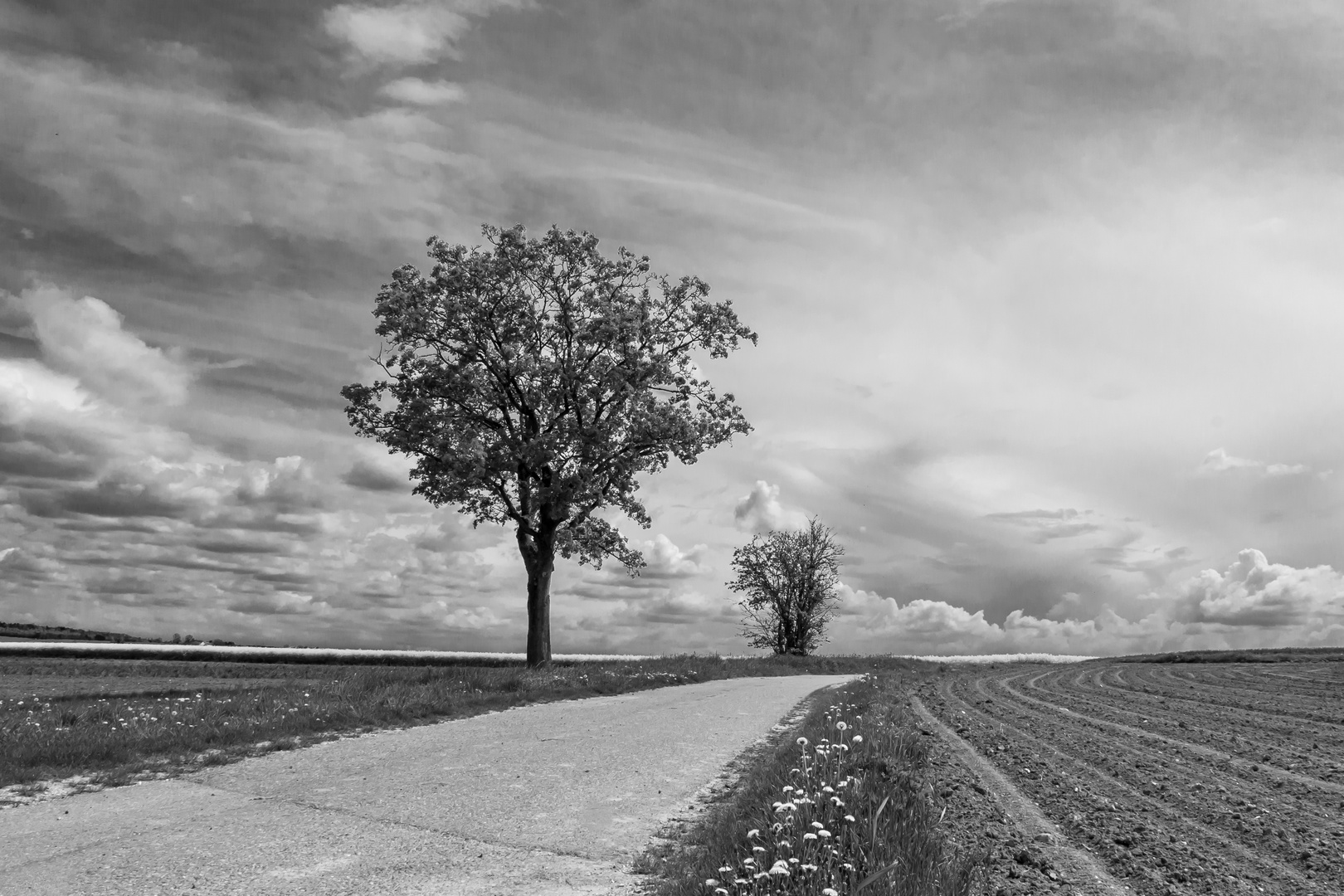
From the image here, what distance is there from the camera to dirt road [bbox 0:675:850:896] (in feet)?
20.4

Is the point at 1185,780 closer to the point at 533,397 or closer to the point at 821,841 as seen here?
the point at 821,841

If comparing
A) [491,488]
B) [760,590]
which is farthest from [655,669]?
[760,590]

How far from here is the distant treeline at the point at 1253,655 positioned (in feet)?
217

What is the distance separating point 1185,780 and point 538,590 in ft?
76.8

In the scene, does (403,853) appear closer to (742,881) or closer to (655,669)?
(742,881)

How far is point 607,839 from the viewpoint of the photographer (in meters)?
7.37

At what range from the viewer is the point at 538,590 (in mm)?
31500

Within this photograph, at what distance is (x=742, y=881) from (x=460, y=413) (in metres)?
27.5

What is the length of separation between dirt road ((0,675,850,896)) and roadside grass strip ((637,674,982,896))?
578mm

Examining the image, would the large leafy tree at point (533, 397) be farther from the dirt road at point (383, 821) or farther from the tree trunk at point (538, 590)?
the dirt road at point (383, 821)

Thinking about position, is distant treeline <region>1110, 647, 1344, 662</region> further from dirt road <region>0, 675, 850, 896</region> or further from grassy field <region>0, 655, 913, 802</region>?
dirt road <region>0, 675, 850, 896</region>

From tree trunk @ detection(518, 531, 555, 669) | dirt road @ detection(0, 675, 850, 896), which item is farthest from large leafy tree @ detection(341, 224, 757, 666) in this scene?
dirt road @ detection(0, 675, 850, 896)

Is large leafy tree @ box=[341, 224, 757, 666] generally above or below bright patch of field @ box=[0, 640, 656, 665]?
above

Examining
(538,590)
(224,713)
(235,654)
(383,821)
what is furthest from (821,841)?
(235,654)
